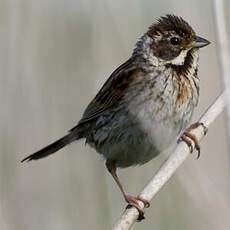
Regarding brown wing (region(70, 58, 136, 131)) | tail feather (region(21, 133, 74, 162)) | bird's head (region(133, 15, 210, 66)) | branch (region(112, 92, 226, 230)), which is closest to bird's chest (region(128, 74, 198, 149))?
bird's head (region(133, 15, 210, 66))

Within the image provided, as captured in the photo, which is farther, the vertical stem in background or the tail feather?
the tail feather

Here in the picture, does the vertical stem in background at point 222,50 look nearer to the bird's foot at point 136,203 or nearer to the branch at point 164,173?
the branch at point 164,173

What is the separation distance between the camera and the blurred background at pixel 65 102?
2608 millimetres

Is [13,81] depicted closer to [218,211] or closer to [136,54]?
[136,54]

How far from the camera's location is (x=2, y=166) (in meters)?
2.61

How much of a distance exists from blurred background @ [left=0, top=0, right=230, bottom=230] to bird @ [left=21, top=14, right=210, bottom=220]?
0.36 ft

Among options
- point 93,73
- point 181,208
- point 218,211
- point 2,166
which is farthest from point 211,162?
point 2,166

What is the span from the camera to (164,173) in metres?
2.04

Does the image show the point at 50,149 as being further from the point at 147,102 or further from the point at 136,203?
the point at 136,203

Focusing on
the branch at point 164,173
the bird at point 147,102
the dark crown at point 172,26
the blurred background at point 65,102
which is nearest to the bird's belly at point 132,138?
A: the bird at point 147,102

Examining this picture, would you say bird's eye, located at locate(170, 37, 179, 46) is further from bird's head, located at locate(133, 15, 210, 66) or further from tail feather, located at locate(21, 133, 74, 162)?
tail feather, located at locate(21, 133, 74, 162)

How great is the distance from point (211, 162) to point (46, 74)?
75cm

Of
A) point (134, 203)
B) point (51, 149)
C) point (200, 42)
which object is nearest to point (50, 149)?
point (51, 149)

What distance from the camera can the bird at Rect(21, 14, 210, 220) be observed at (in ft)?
9.17
